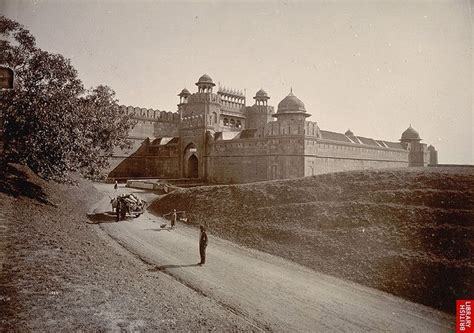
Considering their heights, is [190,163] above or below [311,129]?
below

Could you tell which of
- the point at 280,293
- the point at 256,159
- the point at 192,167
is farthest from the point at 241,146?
the point at 280,293

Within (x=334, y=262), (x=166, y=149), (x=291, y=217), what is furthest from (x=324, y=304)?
(x=166, y=149)

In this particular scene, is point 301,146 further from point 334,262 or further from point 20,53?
point 20,53

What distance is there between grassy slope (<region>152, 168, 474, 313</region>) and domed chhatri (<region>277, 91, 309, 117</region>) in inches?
354

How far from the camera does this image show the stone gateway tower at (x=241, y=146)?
2375cm

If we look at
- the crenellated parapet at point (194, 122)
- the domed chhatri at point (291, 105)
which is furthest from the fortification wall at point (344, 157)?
the crenellated parapet at point (194, 122)

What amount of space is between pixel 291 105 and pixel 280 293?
766 inches

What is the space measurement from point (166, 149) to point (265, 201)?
2205 centimetres

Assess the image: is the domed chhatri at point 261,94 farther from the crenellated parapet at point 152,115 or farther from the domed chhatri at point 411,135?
the domed chhatri at point 411,135

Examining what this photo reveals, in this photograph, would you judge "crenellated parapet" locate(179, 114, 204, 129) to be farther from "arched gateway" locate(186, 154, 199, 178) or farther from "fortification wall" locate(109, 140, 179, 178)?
"arched gateway" locate(186, 154, 199, 178)

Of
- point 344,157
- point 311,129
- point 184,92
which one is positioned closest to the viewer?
point 311,129

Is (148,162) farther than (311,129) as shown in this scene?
Yes

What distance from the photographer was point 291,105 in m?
25.8

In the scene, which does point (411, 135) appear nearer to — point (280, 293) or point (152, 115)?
point (152, 115)
